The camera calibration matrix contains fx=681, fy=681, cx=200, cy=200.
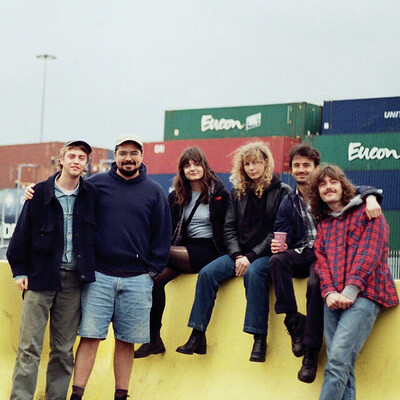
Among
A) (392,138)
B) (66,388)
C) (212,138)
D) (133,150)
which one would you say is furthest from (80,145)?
(212,138)

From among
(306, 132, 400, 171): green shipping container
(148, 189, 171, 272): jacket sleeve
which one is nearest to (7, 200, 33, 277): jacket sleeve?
(148, 189, 171, 272): jacket sleeve

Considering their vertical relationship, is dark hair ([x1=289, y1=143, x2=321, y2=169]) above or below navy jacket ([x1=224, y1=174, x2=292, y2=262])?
above

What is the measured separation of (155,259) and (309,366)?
49.0 inches

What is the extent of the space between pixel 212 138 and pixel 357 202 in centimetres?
3001

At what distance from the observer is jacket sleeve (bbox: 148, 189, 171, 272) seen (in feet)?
15.3

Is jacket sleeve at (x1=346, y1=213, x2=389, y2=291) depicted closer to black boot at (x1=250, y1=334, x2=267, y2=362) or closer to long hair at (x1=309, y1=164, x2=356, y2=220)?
long hair at (x1=309, y1=164, x2=356, y2=220)

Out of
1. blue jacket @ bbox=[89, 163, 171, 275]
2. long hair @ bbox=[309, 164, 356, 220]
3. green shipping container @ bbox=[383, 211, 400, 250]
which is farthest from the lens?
green shipping container @ bbox=[383, 211, 400, 250]

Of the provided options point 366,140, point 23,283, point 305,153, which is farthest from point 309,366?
point 366,140

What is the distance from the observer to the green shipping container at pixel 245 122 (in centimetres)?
3159

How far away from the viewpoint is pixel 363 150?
95.7 ft

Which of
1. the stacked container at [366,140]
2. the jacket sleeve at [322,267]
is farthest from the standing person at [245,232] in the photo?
the stacked container at [366,140]

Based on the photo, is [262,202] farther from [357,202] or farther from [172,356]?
[172,356]

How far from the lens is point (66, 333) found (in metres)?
4.55

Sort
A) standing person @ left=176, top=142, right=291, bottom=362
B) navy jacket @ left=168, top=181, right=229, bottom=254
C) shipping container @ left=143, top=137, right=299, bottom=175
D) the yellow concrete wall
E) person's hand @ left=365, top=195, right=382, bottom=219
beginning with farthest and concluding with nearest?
shipping container @ left=143, top=137, right=299, bottom=175 → navy jacket @ left=168, top=181, right=229, bottom=254 → standing person @ left=176, top=142, right=291, bottom=362 → the yellow concrete wall → person's hand @ left=365, top=195, right=382, bottom=219
